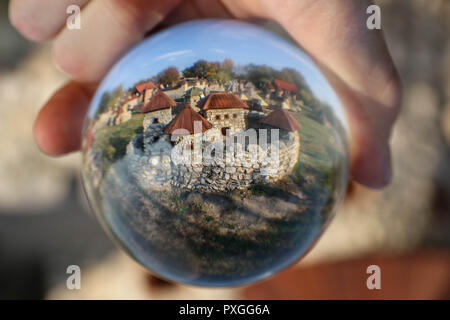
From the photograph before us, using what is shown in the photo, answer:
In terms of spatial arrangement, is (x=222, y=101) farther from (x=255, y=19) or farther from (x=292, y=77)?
(x=255, y=19)

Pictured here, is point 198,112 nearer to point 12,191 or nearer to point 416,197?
point 416,197

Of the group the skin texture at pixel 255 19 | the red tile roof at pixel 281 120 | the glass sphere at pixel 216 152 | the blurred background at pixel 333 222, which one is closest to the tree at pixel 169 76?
the glass sphere at pixel 216 152

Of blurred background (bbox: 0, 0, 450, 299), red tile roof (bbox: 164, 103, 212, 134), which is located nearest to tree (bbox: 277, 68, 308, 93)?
red tile roof (bbox: 164, 103, 212, 134)

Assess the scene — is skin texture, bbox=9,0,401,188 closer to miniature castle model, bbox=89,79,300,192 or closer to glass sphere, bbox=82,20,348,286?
glass sphere, bbox=82,20,348,286

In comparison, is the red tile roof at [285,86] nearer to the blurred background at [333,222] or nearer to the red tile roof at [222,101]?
the red tile roof at [222,101]

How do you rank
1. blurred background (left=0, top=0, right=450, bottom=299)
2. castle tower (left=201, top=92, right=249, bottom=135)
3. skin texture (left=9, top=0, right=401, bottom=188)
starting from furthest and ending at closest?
blurred background (left=0, top=0, right=450, bottom=299) → skin texture (left=9, top=0, right=401, bottom=188) → castle tower (left=201, top=92, right=249, bottom=135)

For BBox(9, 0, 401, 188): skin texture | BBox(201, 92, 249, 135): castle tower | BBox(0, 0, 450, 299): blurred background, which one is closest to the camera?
BBox(201, 92, 249, 135): castle tower
